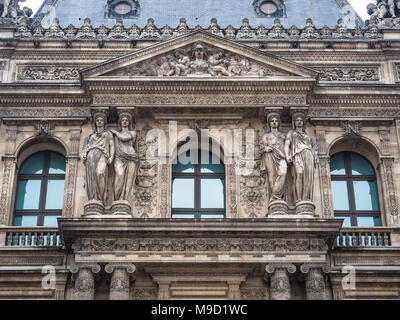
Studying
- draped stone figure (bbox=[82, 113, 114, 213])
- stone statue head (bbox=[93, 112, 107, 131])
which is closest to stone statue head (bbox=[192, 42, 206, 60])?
stone statue head (bbox=[93, 112, 107, 131])

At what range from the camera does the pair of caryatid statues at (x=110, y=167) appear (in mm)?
20531

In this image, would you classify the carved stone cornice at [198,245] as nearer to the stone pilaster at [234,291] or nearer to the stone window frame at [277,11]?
the stone pilaster at [234,291]

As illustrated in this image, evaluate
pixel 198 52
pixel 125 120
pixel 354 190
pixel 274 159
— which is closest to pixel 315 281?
pixel 274 159

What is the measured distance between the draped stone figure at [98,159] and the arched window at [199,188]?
74.7 inches

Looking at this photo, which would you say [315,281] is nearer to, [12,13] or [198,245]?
[198,245]

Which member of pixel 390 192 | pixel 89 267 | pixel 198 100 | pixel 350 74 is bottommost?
pixel 89 267

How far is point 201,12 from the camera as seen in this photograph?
28141 millimetres

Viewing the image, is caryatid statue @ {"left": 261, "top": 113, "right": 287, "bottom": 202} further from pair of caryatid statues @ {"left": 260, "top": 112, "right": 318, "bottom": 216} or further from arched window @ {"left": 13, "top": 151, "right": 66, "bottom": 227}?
arched window @ {"left": 13, "top": 151, "right": 66, "bottom": 227}

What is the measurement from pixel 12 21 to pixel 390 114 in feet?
35.7

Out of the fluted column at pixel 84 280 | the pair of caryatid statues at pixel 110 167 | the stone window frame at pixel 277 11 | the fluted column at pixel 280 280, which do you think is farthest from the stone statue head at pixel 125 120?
the stone window frame at pixel 277 11

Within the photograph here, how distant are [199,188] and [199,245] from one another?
2415 mm

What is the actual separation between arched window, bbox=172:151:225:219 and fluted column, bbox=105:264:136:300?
2456 millimetres
